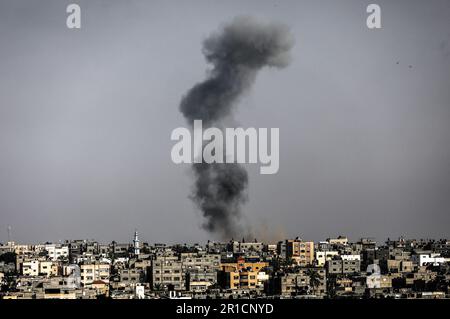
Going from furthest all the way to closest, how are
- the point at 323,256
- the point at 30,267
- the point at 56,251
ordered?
the point at 56,251 → the point at 323,256 → the point at 30,267

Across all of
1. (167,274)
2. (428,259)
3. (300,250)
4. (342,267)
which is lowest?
(167,274)

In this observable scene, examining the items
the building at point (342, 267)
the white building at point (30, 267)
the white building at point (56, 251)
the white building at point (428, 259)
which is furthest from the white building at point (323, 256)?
the white building at point (30, 267)

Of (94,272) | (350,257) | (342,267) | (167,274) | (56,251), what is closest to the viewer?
(167,274)

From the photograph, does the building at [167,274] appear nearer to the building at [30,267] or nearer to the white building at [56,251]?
the building at [30,267]

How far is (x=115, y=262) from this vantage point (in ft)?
194

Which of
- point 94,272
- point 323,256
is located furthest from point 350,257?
point 94,272

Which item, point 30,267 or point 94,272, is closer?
point 94,272

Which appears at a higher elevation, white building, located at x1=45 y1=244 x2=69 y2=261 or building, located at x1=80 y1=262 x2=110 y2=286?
white building, located at x1=45 y1=244 x2=69 y2=261

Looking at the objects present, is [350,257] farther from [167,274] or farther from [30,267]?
[30,267]

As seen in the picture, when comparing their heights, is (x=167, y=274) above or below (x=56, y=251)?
below

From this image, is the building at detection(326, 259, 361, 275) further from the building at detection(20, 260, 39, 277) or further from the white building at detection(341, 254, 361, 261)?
the building at detection(20, 260, 39, 277)

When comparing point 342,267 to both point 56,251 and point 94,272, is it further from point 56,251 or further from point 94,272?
point 56,251

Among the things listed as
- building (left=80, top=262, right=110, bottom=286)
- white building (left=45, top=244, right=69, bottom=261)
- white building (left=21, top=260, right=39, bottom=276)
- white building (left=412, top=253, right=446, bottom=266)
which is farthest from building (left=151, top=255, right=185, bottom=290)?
white building (left=45, top=244, right=69, bottom=261)
